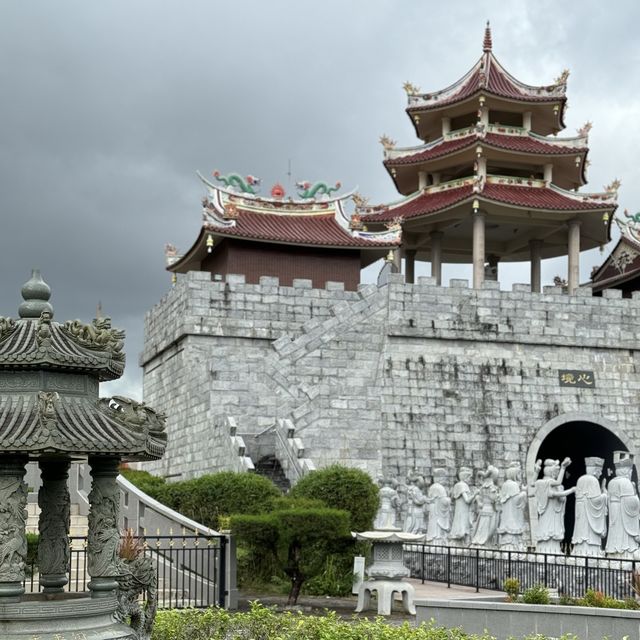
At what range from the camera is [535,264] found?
1340 inches

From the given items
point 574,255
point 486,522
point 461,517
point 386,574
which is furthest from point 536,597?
point 574,255

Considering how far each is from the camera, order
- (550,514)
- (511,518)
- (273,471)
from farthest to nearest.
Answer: (273,471) → (511,518) → (550,514)

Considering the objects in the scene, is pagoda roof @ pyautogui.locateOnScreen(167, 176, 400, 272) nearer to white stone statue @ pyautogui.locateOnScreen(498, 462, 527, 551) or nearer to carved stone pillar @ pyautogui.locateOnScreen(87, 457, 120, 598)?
white stone statue @ pyautogui.locateOnScreen(498, 462, 527, 551)

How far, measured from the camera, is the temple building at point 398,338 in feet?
85.5

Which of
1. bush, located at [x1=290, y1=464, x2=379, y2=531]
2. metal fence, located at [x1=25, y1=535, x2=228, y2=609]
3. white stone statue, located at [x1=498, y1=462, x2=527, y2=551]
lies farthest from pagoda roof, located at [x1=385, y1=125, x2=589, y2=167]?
metal fence, located at [x1=25, y1=535, x2=228, y2=609]

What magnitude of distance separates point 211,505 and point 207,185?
12765 mm

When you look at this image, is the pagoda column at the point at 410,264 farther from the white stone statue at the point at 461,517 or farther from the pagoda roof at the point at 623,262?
the white stone statue at the point at 461,517

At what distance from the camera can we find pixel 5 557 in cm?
918

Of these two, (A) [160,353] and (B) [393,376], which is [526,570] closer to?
(B) [393,376]

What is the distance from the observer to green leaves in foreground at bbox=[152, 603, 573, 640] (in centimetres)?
1016

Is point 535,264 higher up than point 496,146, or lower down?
lower down

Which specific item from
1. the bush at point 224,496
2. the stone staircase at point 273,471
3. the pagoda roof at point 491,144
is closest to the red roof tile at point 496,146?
the pagoda roof at point 491,144

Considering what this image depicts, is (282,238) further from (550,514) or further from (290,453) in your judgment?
(550,514)

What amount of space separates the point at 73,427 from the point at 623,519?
15343 millimetres
